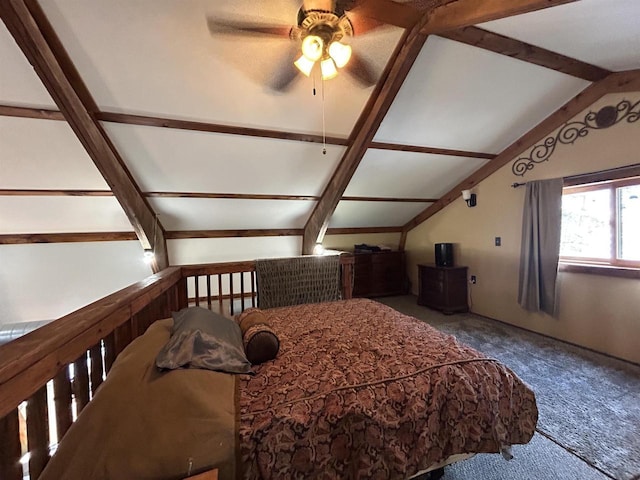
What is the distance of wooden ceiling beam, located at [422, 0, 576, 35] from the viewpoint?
1.74 meters

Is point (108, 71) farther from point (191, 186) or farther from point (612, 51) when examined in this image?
point (612, 51)

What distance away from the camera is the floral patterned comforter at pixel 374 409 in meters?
1.07

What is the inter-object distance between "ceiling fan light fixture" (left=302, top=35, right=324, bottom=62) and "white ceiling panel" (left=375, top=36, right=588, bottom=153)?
1.09 m

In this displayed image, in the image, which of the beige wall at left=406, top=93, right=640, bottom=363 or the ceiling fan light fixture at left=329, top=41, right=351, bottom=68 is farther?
the beige wall at left=406, top=93, right=640, bottom=363

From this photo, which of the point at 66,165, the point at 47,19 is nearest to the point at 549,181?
the point at 47,19

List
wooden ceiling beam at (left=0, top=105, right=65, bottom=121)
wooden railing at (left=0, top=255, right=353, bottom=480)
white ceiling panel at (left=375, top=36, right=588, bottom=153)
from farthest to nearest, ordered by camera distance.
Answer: white ceiling panel at (left=375, top=36, right=588, bottom=153), wooden ceiling beam at (left=0, top=105, right=65, bottom=121), wooden railing at (left=0, top=255, right=353, bottom=480)

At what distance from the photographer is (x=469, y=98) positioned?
2828 millimetres

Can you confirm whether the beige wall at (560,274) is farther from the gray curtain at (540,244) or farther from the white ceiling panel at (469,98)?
the white ceiling panel at (469,98)

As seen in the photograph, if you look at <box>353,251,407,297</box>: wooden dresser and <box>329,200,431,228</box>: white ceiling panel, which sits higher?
<box>329,200,431,228</box>: white ceiling panel

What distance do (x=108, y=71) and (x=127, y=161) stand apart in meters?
1.06

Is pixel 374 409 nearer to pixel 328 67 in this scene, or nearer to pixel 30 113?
pixel 328 67

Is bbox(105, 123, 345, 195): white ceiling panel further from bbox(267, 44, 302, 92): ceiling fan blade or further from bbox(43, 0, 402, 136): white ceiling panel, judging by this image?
bbox(267, 44, 302, 92): ceiling fan blade

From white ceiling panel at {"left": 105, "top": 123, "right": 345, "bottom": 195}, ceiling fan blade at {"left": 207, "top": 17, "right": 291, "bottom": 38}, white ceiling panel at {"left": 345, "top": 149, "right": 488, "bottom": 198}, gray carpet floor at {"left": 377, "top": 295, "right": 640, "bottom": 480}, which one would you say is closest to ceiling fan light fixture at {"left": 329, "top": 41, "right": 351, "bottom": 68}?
ceiling fan blade at {"left": 207, "top": 17, "right": 291, "bottom": 38}

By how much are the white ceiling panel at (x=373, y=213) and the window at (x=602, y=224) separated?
2.14 m
